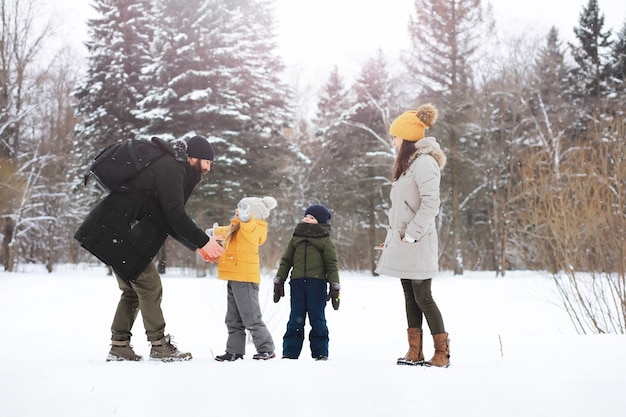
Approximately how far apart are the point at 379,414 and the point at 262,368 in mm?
1025

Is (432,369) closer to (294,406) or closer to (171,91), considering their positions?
(294,406)

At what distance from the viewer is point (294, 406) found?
3027 millimetres

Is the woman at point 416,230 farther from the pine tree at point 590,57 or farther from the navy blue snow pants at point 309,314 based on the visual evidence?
the pine tree at point 590,57

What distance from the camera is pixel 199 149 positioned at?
455cm

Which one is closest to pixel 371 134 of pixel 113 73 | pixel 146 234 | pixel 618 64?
pixel 113 73

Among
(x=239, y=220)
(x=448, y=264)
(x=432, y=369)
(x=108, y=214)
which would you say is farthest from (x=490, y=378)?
(x=448, y=264)

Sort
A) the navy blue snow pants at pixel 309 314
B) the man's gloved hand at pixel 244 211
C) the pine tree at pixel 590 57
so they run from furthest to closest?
1. the pine tree at pixel 590 57
2. the navy blue snow pants at pixel 309 314
3. the man's gloved hand at pixel 244 211

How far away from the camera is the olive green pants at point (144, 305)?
13.8 ft

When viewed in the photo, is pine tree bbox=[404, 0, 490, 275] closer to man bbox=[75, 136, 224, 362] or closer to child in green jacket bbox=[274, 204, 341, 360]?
child in green jacket bbox=[274, 204, 341, 360]

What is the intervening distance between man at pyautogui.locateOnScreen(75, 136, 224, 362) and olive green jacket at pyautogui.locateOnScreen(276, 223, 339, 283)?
132cm

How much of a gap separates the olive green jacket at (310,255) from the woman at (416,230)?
99cm

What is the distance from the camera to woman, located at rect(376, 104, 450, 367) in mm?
4293

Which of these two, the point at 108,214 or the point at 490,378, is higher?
the point at 108,214

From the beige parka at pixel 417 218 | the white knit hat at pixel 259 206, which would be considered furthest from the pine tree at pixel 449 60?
the beige parka at pixel 417 218
